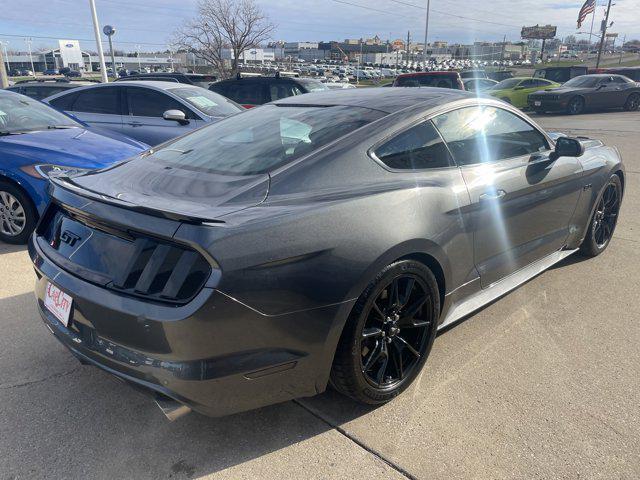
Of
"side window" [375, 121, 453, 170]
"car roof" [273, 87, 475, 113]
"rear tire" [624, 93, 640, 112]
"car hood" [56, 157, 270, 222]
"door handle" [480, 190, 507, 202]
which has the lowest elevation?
"rear tire" [624, 93, 640, 112]

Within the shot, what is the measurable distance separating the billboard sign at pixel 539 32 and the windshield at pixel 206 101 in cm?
8597

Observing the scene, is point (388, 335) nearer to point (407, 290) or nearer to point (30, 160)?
point (407, 290)

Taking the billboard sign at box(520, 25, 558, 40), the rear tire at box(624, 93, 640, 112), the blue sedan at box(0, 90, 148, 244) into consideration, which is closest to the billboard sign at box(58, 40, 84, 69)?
the rear tire at box(624, 93, 640, 112)

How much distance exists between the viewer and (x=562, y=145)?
3.70 m

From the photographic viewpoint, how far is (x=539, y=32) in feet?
271

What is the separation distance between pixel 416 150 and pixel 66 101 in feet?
23.2

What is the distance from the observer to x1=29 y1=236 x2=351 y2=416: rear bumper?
192 cm

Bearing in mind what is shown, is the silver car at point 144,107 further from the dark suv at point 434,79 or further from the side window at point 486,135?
the dark suv at point 434,79

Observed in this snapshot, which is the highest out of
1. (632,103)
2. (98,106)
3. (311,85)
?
(311,85)

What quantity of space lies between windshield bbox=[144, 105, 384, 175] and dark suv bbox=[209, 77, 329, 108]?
6.70 metres

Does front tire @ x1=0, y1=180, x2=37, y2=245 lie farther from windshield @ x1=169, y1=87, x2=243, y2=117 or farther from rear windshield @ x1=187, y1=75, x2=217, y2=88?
rear windshield @ x1=187, y1=75, x2=217, y2=88

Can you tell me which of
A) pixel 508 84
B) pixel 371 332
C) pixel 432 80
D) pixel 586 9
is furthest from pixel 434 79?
pixel 586 9

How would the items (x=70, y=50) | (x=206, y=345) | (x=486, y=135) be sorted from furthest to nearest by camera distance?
Result: (x=70, y=50)
(x=486, y=135)
(x=206, y=345)

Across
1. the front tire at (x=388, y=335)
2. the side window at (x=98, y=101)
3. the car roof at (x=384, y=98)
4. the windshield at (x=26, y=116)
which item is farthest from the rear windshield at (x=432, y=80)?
the front tire at (x=388, y=335)
